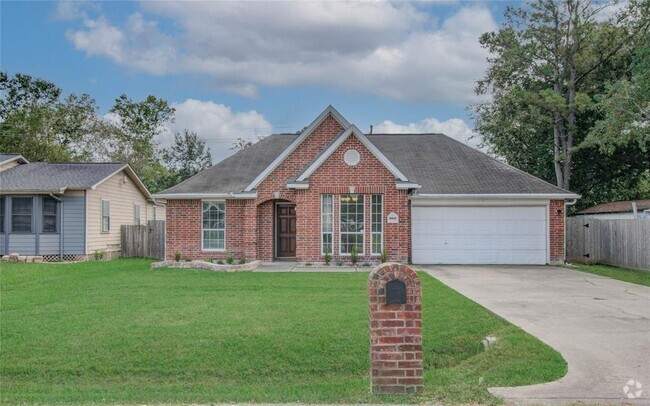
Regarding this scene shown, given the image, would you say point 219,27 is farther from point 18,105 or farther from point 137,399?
point 18,105

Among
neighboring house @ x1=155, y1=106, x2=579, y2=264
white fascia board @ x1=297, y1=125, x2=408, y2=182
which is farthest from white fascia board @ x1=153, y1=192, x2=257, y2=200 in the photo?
white fascia board @ x1=297, y1=125, x2=408, y2=182

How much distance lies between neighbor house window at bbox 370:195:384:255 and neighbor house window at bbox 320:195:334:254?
1378mm

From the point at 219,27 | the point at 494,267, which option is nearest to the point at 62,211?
the point at 219,27

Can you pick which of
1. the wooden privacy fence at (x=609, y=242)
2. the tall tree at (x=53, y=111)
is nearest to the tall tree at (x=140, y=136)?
the tall tree at (x=53, y=111)

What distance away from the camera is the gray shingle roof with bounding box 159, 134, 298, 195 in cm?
1953

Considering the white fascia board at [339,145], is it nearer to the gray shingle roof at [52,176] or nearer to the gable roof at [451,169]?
the gable roof at [451,169]

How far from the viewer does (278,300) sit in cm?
1063

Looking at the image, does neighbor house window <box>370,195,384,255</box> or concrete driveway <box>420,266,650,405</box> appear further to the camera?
neighbor house window <box>370,195,384,255</box>

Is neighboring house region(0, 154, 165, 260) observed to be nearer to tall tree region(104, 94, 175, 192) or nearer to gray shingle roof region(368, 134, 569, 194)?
gray shingle roof region(368, 134, 569, 194)

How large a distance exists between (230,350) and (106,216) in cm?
1785

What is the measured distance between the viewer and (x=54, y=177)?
70.7 ft

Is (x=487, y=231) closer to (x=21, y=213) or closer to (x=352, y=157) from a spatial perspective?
(x=352, y=157)

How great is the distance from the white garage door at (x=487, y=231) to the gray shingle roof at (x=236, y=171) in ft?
22.2

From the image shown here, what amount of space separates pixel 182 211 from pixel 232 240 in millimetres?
2214
